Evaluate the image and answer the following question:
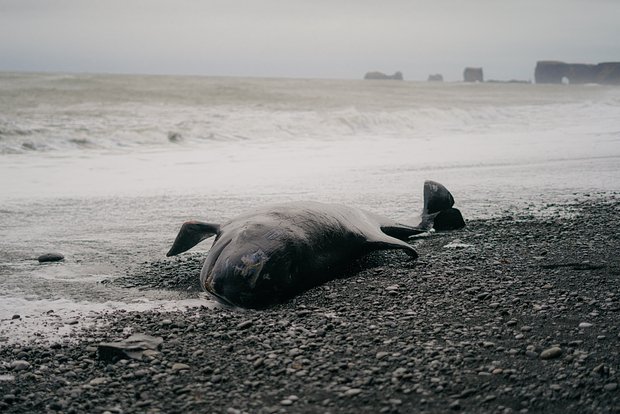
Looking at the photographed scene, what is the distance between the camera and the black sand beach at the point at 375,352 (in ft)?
11.5

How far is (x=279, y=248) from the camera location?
5.30m

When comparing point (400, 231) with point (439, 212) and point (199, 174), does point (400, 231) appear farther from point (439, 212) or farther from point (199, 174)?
point (199, 174)

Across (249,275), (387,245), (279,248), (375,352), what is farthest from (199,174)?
(375,352)

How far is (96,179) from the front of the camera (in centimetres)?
1205

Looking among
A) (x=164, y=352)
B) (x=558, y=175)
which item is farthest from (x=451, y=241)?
(x=558, y=175)

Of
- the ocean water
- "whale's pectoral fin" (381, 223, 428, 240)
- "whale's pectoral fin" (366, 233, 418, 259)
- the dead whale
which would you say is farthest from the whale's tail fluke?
"whale's pectoral fin" (366, 233, 418, 259)

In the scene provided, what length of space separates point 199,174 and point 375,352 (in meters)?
8.97

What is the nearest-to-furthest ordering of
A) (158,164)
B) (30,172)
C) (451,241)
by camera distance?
(451,241)
(30,172)
(158,164)

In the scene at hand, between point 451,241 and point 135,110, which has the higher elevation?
point 135,110

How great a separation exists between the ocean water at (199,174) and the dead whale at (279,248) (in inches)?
20.6

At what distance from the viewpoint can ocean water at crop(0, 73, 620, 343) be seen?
21.5ft

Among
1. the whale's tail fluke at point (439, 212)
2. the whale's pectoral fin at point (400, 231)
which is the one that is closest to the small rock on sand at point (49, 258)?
the whale's pectoral fin at point (400, 231)

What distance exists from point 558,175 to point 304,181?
438cm

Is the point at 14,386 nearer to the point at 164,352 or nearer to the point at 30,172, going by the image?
the point at 164,352
